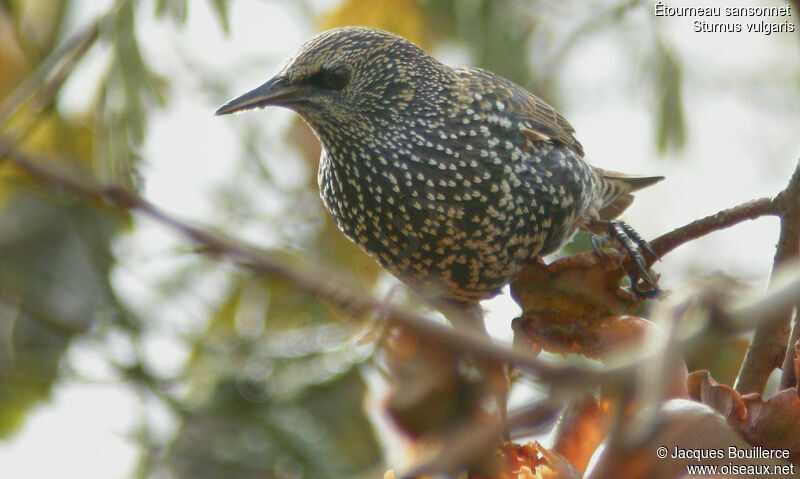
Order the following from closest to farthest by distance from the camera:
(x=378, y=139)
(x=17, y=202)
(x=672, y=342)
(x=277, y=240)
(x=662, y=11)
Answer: (x=672, y=342) < (x=277, y=240) < (x=378, y=139) < (x=662, y=11) < (x=17, y=202)

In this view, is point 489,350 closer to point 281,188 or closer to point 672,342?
point 672,342

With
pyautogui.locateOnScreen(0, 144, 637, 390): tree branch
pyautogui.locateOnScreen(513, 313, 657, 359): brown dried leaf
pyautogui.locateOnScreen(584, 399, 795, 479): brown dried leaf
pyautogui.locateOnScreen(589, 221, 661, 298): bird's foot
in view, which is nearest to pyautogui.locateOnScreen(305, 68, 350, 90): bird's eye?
pyautogui.locateOnScreen(589, 221, 661, 298): bird's foot

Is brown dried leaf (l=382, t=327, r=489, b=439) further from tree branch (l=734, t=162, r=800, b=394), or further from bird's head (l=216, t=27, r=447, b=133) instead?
bird's head (l=216, t=27, r=447, b=133)

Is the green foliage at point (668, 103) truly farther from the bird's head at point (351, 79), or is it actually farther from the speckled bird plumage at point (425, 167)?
the bird's head at point (351, 79)

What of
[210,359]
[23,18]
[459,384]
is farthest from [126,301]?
[459,384]

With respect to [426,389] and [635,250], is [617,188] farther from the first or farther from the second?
[426,389]
